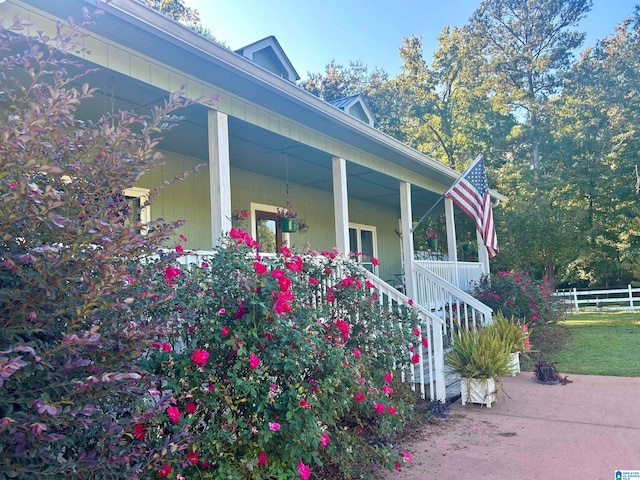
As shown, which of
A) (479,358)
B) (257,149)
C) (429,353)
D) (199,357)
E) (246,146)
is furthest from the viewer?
(257,149)

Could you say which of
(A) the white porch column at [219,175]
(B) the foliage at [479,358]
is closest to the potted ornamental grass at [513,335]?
(B) the foliage at [479,358]

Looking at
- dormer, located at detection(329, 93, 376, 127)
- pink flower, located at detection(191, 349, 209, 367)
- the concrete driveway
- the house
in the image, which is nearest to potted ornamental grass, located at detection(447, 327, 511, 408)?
the concrete driveway

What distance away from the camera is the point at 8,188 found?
162 cm

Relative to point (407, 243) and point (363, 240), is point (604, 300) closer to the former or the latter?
point (363, 240)

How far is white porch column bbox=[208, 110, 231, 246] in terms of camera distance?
4844mm

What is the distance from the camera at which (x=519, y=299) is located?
9.27m

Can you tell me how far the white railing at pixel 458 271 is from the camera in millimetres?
9221

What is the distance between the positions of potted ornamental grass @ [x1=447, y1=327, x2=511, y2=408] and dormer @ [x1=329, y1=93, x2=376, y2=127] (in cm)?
699

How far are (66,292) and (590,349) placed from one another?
368 inches

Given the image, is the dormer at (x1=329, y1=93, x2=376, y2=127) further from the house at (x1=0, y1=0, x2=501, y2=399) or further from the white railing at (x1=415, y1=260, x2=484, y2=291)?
the white railing at (x1=415, y1=260, x2=484, y2=291)

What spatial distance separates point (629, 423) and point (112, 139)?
16.5ft

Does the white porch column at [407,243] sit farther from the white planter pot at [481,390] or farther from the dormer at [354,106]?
the white planter pot at [481,390]

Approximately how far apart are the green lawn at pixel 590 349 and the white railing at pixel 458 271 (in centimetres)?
179

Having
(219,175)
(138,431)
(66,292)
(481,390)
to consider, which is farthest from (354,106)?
(66,292)
